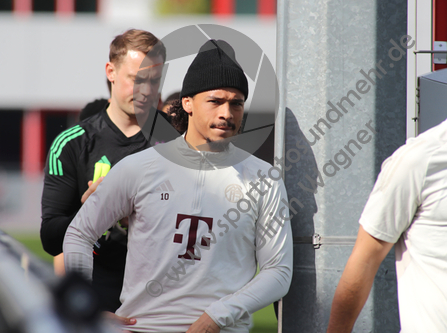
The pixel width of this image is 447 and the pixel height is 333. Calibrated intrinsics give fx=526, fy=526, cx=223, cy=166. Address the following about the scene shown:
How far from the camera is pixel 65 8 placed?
1730cm

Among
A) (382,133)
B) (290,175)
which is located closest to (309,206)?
(290,175)

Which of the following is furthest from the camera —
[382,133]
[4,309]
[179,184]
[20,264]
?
[179,184]

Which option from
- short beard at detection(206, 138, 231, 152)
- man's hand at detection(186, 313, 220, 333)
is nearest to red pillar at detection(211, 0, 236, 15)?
short beard at detection(206, 138, 231, 152)

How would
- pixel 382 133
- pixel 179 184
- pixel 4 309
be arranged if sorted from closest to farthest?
pixel 4 309 → pixel 382 133 → pixel 179 184

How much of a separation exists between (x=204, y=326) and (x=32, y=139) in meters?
16.1

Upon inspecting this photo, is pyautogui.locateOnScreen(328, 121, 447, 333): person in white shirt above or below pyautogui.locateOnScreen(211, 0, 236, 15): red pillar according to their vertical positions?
below

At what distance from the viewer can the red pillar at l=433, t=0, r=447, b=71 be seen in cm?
240

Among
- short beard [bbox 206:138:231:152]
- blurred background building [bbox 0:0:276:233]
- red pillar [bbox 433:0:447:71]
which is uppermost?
blurred background building [bbox 0:0:276:233]

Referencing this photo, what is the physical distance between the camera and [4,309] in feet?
2.06

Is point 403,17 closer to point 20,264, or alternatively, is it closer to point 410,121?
point 410,121

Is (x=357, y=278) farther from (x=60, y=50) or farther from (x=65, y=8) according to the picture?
(x=65, y=8)

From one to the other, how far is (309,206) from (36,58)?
1618cm

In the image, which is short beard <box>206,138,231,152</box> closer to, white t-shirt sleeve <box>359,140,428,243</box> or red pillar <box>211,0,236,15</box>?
white t-shirt sleeve <box>359,140,428,243</box>

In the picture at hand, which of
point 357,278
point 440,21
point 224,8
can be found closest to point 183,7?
point 224,8
